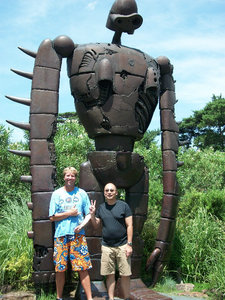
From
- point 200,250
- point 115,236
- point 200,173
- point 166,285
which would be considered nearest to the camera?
point 115,236

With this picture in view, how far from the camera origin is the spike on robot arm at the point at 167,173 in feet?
13.9

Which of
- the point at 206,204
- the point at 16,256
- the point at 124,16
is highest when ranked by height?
the point at 124,16

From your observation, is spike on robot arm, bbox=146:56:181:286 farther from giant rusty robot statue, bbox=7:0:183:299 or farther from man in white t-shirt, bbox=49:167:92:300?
man in white t-shirt, bbox=49:167:92:300

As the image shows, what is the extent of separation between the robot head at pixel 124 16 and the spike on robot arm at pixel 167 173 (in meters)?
0.57

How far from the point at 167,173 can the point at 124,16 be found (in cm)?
183

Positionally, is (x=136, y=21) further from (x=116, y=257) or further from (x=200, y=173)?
(x=200, y=173)

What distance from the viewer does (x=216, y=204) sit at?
6324 millimetres

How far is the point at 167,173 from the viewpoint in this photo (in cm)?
440

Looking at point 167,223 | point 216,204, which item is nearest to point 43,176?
point 167,223

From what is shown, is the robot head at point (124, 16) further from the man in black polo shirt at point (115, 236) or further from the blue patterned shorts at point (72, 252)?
the blue patterned shorts at point (72, 252)

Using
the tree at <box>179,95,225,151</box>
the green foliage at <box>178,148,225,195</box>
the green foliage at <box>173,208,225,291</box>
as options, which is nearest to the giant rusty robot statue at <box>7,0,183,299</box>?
the green foliage at <box>173,208,225,291</box>

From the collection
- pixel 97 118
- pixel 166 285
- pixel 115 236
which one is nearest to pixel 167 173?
pixel 97 118

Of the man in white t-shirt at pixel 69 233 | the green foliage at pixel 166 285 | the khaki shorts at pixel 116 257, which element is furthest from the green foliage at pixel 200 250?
the man in white t-shirt at pixel 69 233

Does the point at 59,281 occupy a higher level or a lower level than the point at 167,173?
lower
